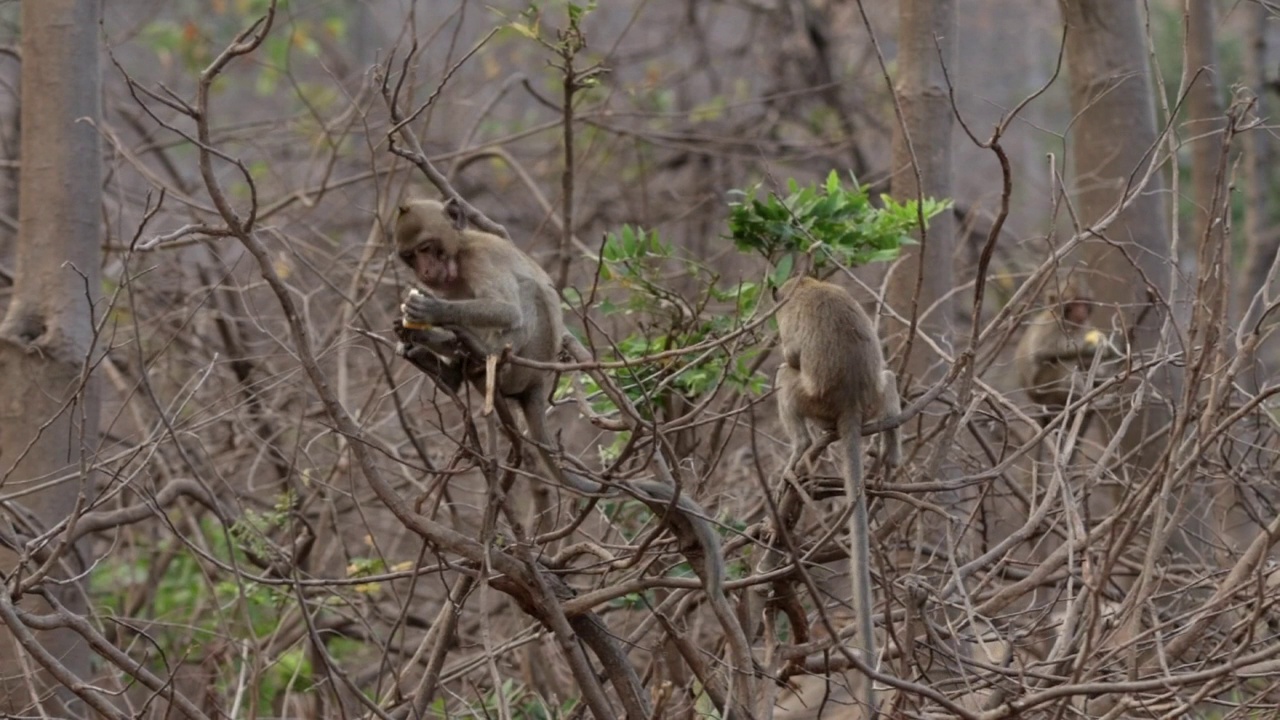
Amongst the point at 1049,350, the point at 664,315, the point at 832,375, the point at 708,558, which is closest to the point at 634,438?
the point at 708,558

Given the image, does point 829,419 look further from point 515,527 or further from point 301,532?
point 301,532

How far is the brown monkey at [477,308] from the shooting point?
15.7ft

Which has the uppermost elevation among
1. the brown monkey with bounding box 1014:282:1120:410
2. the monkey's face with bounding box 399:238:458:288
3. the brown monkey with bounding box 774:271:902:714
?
the monkey's face with bounding box 399:238:458:288

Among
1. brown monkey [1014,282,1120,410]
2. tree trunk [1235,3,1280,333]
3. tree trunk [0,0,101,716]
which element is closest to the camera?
tree trunk [0,0,101,716]

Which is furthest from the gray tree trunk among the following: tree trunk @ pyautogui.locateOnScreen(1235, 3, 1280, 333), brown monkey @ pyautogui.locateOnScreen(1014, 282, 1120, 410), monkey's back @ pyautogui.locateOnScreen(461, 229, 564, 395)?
tree trunk @ pyautogui.locateOnScreen(1235, 3, 1280, 333)

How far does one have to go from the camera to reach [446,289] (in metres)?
5.29

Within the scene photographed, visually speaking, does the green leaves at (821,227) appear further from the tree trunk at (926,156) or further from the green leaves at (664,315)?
the tree trunk at (926,156)

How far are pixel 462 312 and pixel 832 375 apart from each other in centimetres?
130

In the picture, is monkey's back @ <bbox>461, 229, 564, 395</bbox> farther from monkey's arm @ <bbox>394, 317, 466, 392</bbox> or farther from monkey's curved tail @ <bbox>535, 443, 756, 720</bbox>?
monkey's curved tail @ <bbox>535, 443, 756, 720</bbox>

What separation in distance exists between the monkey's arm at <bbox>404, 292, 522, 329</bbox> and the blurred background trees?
0.67ft

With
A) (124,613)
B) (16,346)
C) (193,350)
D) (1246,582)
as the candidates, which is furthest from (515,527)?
(193,350)

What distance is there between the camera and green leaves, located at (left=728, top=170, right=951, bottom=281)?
5176 millimetres

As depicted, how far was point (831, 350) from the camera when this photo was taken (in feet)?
17.2

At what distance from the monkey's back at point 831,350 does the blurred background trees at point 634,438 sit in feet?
0.49
